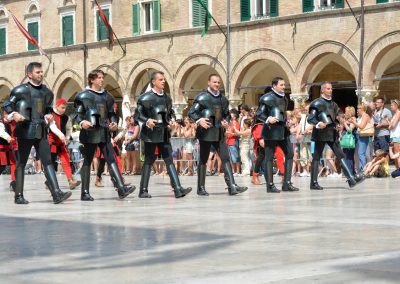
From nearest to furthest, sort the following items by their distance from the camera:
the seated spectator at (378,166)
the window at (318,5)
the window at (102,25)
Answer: the seated spectator at (378,166)
the window at (318,5)
the window at (102,25)

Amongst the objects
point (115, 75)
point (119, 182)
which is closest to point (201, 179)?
point (119, 182)

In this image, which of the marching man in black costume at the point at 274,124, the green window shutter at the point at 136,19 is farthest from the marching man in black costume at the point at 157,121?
the green window shutter at the point at 136,19

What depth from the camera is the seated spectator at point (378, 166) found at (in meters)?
23.7

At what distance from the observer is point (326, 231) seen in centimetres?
1022

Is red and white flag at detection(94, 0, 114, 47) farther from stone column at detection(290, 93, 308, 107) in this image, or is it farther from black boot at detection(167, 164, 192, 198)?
black boot at detection(167, 164, 192, 198)

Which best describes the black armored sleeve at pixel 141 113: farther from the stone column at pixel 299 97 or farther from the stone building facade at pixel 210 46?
the stone column at pixel 299 97

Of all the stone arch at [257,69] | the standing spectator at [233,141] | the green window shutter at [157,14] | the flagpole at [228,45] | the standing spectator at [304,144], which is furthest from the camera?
the green window shutter at [157,14]

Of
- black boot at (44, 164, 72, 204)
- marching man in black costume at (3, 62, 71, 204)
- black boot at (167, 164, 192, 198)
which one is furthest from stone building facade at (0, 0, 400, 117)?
black boot at (44, 164, 72, 204)

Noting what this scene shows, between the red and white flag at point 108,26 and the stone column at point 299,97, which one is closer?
the stone column at point 299,97

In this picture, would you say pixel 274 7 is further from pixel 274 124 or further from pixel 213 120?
pixel 213 120

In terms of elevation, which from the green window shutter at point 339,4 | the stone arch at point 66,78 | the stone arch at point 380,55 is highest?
the green window shutter at point 339,4

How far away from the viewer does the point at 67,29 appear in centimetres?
4619

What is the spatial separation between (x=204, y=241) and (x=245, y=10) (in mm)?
29378

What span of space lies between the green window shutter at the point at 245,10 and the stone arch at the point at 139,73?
4428 millimetres
